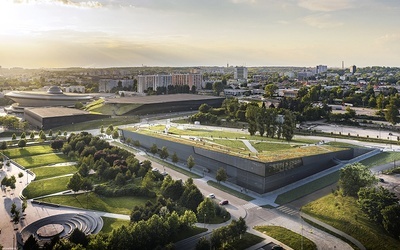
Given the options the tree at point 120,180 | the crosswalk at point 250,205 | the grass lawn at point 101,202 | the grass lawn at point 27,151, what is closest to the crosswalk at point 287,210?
the crosswalk at point 250,205

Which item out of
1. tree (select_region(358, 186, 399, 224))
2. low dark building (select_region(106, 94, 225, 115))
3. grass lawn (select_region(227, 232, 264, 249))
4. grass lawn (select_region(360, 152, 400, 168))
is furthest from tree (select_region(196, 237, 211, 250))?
low dark building (select_region(106, 94, 225, 115))

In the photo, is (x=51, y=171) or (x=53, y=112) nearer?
(x=51, y=171)

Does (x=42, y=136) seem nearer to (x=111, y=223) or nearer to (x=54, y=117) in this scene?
(x=54, y=117)

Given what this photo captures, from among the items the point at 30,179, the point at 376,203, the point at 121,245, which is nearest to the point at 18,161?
the point at 30,179

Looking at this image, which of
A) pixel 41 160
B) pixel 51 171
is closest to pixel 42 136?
pixel 41 160

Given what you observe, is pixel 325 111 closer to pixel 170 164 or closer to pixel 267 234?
pixel 170 164

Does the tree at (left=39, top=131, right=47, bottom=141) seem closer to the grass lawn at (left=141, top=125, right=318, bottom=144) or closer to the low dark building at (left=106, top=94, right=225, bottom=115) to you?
the grass lawn at (left=141, top=125, right=318, bottom=144)

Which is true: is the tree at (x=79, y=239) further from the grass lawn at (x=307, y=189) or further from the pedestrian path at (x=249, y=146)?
the pedestrian path at (x=249, y=146)
